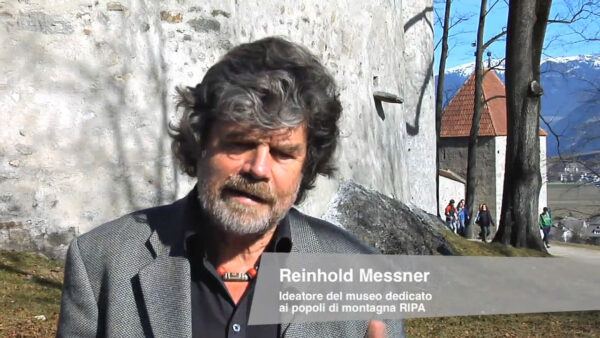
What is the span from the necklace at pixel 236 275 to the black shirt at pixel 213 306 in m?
0.02

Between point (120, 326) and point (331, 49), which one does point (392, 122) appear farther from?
point (120, 326)

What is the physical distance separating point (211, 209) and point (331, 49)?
22.0 feet

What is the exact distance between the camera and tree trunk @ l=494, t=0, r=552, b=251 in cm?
1217

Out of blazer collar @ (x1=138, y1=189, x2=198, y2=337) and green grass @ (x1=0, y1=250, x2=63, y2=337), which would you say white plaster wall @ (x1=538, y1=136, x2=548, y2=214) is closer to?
green grass @ (x1=0, y1=250, x2=63, y2=337)

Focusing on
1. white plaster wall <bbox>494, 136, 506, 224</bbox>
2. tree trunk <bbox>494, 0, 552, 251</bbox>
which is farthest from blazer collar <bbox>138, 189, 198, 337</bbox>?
white plaster wall <bbox>494, 136, 506, 224</bbox>

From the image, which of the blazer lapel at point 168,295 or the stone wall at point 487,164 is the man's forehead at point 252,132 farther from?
the stone wall at point 487,164

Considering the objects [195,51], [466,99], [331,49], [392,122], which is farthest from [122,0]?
[466,99]

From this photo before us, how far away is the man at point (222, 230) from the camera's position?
2.03m

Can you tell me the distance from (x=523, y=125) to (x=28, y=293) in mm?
A: 8445

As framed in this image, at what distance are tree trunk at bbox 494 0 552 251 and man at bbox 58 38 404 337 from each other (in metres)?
10.5

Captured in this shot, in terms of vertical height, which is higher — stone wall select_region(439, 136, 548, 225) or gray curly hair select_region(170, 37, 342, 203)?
gray curly hair select_region(170, 37, 342, 203)

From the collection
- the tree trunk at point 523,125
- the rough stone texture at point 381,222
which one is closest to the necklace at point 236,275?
the rough stone texture at point 381,222

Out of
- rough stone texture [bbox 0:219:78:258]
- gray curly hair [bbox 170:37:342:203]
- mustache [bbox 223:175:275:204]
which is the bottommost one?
rough stone texture [bbox 0:219:78:258]

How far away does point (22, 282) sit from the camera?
20.4 feet
